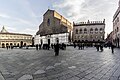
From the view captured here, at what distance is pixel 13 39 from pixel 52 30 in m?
28.5

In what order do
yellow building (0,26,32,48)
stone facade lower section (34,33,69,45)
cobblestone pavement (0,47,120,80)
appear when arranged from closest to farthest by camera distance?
cobblestone pavement (0,47,120,80) → stone facade lower section (34,33,69,45) → yellow building (0,26,32,48)

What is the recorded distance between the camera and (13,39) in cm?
6644

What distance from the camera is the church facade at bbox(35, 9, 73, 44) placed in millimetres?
44844

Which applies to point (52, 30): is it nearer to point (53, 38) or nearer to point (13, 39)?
point (53, 38)

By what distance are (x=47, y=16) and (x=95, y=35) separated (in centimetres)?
2030

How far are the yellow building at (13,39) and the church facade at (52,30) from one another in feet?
50.4

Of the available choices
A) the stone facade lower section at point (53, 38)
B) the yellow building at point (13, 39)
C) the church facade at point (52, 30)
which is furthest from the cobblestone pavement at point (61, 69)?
the yellow building at point (13, 39)

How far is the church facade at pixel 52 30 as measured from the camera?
147 ft

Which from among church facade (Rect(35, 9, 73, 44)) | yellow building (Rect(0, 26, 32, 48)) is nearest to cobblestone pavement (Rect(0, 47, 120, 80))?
church facade (Rect(35, 9, 73, 44))

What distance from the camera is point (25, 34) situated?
72.8 m

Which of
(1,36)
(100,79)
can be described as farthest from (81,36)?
(100,79)

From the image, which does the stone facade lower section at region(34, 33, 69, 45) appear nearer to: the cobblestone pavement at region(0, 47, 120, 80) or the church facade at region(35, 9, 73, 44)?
the church facade at region(35, 9, 73, 44)

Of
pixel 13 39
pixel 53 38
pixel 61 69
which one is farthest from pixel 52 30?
pixel 61 69

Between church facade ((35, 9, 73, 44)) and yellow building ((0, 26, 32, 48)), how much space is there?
605 inches
